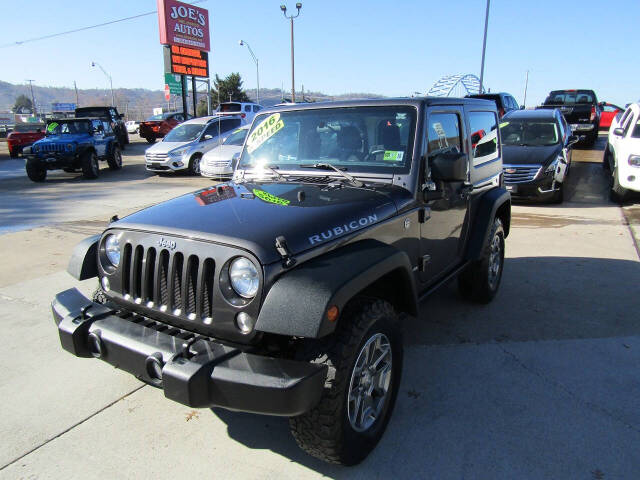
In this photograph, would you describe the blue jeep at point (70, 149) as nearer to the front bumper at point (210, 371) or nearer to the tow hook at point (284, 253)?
the front bumper at point (210, 371)

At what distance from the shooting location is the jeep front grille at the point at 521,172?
9.20 m

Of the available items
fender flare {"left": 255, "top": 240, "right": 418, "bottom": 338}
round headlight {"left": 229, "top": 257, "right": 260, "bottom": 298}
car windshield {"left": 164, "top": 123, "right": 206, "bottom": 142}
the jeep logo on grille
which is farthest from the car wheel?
round headlight {"left": 229, "top": 257, "right": 260, "bottom": 298}

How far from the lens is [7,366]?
344 cm

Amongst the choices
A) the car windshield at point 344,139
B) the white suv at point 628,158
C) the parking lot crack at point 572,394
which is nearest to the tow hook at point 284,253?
the car windshield at point 344,139

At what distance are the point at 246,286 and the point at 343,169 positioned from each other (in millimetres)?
1370

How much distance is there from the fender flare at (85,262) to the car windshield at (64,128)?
13964mm

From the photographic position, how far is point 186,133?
15195mm

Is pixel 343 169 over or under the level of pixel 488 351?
over

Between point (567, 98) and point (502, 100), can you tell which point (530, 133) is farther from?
point (567, 98)

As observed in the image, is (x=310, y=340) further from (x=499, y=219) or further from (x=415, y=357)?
(x=499, y=219)

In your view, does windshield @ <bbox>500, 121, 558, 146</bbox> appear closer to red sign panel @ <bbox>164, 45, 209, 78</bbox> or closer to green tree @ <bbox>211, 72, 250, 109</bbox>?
red sign panel @ <bbox>164, 45, 209, 78</bbox>

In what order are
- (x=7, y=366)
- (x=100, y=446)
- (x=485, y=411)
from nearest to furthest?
1. (x=100, y=446)
2. (x=485, y=411)
3. (x=7, y=366)

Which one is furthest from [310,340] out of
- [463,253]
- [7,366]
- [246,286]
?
[7,366]

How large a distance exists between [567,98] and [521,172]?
1241cm
